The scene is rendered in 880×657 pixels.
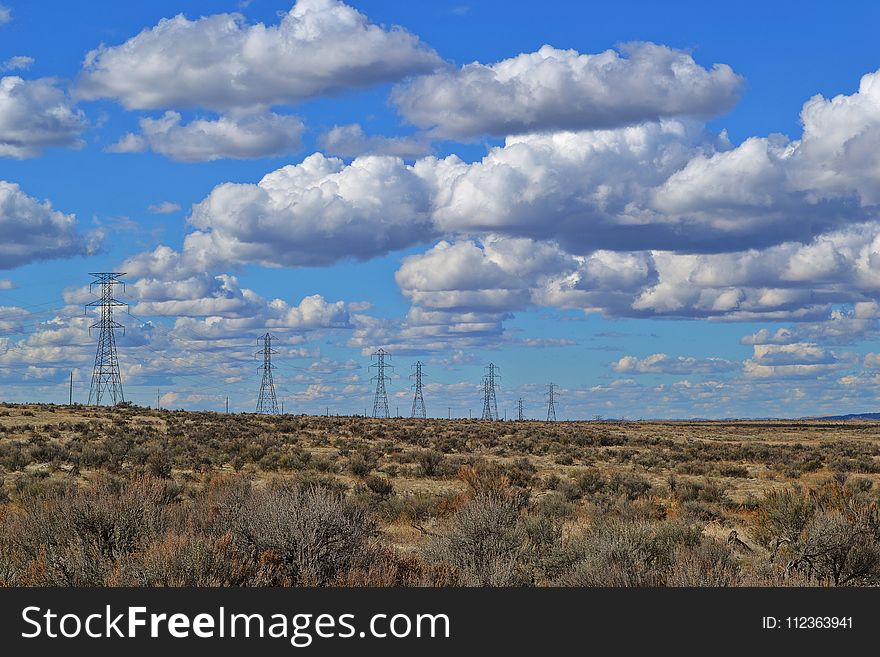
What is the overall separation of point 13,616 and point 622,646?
6093 millimetres

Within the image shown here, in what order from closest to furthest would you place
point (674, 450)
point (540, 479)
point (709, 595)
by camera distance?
1. point (709, 595)
2. point (540, 479)
3. point (674, 450)

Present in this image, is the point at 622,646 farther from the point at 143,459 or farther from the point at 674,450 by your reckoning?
the point at 674,450

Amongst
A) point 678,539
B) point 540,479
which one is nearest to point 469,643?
point 678,539

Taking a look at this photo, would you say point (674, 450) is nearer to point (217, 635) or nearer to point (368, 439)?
point (368, 439)

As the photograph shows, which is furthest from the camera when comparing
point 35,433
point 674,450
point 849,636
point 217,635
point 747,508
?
point 674,450

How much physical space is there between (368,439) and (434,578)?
5428 centimetres

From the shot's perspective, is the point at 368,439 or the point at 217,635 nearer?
the point at 217,635

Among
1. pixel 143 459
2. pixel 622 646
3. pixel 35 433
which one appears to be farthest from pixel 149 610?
pixel 35 433

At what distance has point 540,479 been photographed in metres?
39.2

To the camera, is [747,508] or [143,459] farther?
[143,459]

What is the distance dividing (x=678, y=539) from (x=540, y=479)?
21.7m

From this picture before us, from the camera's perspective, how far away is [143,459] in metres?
41.1

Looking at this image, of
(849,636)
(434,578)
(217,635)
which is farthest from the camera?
(434,578)

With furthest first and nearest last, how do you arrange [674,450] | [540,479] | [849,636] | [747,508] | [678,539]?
[674,450] < [540,479] < [747,508] < [678,539] < [849,636]
